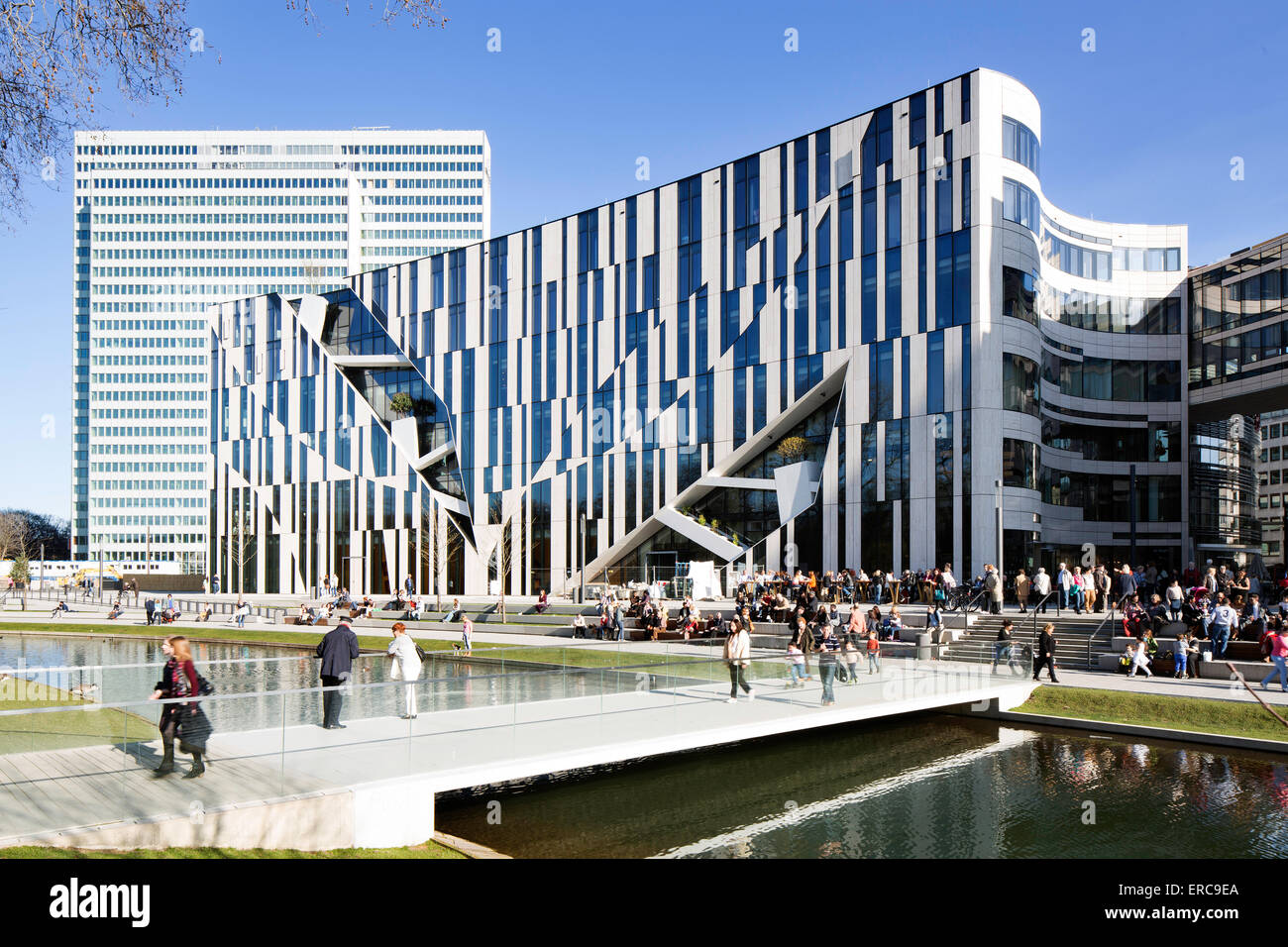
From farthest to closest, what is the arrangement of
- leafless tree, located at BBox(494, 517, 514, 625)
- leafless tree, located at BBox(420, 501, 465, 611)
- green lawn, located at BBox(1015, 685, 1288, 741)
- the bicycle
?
leafless tree, located at BBox(420, 501, 465, 611) → leafless tree, located at BBox(494, 517, 514, 625) → the bicycle → green lawn, located at BBox(1015, 685, 1288, 741)

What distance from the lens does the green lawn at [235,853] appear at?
8.91 m

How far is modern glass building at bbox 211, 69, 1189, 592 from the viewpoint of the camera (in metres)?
39.9

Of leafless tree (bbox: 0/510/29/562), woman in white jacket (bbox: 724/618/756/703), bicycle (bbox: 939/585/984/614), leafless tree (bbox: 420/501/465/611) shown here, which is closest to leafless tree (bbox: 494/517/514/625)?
leafless tree (bbox: 420/501/465/611)

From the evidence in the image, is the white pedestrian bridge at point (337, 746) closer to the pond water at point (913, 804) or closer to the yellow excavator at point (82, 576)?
the pond water at point (913, 804)

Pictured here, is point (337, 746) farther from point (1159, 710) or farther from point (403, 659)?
point (1159, 710)

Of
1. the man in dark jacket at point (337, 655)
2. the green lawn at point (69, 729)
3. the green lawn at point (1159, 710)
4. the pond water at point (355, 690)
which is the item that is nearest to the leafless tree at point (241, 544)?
the pond water at point (355, 690)

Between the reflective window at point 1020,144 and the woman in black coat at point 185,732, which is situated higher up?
the reflective window at point 1020,144

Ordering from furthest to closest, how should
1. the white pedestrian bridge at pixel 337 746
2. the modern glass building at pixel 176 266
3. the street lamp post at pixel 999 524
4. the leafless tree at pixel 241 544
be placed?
the modern glass building at pixel 176 266 < the leafless tree at pixel 241 544 < the street lamp post at pixel 999 524 < the white pedestrian bridge at pixel 337 746

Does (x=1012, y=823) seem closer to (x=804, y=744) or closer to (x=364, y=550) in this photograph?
(x=804, y=744)

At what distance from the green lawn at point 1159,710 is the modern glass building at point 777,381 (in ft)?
54.9

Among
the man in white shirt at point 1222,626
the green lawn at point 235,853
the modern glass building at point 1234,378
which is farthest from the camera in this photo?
the modern glass building at point 1234,378

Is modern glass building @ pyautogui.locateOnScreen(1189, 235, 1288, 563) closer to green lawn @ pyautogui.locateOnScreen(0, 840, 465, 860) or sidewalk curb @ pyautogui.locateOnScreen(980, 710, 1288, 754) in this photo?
sidewalk curb @ pyautogui.locateOnScreen(980, 710, 1288, 754)

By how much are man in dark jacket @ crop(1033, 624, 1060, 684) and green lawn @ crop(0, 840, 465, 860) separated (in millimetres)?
15789

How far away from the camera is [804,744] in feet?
63.5
